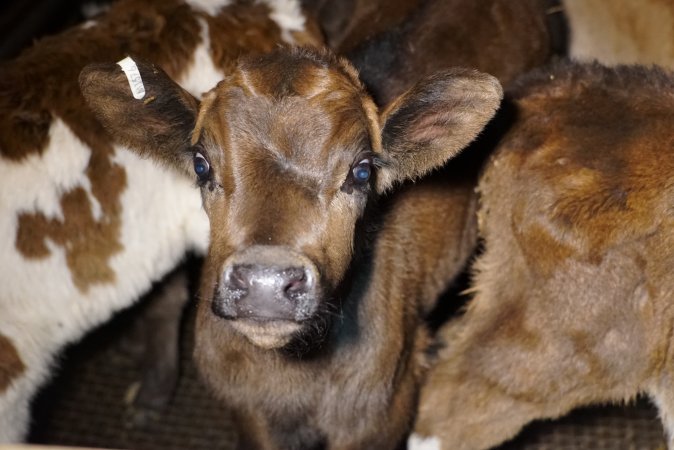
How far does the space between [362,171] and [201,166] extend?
0.62 metres

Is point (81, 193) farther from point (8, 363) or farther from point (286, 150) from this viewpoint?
point (286, 150)

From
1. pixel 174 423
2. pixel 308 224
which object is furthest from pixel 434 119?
pixel 174 423

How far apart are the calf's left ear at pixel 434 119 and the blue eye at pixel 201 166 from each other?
0.69m

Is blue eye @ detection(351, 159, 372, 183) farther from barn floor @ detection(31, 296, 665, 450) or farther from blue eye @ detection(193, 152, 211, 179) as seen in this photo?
barn floor @ detection(31, 296, 665, 450)

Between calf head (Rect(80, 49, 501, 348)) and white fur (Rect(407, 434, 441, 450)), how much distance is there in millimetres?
1119

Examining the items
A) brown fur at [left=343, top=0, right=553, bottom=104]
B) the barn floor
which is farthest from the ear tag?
the barn floor

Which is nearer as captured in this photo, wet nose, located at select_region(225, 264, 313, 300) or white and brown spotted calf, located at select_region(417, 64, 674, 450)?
wet nose, located at select_region(225, 264, 313, 300)

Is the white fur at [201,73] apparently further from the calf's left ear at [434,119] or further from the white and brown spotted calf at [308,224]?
the calf's left ear at [434,119]

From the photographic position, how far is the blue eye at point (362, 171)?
10.7ft

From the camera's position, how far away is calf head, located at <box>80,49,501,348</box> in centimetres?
287

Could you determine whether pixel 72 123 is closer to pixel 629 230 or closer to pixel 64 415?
pixel 64 415

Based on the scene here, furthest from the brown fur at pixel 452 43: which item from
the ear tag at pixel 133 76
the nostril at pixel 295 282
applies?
the nostril at pixel 295 282

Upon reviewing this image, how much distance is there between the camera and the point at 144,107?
342 centimetres

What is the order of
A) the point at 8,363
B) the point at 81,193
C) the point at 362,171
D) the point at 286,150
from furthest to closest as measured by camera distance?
the point at 81,193 → the point at 8,363 → the point at 362,171 → the point at 286,150
